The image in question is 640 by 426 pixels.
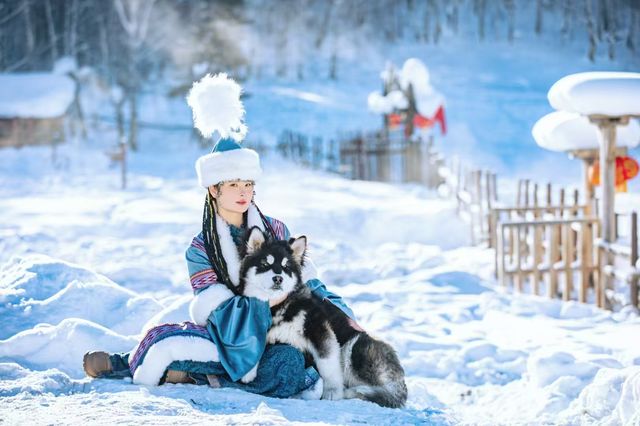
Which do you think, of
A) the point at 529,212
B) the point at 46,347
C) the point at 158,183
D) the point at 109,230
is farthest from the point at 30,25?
the point at 46,347

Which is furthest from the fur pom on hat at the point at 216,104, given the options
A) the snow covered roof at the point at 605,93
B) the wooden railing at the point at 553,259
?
the wooden railing at the point at 553,259

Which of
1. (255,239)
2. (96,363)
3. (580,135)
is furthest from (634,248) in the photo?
(96,363)

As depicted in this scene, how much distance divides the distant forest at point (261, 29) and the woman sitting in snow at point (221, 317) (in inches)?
952

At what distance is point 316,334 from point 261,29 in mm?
39430

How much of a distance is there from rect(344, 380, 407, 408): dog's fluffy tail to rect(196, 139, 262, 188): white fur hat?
47.6 inches

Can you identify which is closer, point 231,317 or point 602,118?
point 231,317

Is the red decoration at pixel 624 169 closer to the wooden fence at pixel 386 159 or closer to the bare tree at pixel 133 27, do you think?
the wooden fence at pixel 386 159

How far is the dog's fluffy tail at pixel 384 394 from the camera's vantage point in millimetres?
3137

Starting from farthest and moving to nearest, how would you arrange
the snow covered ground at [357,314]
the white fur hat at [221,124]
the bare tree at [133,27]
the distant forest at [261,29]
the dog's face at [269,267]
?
the distant forest at [261,29] < the bare tree at [133,27] < the white fur hat at [221,124] < the dog's face at [269,267] < the snow covered ground at [357,314]

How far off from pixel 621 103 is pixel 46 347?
574cm

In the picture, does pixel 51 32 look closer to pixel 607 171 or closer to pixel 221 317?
pixel 607 171

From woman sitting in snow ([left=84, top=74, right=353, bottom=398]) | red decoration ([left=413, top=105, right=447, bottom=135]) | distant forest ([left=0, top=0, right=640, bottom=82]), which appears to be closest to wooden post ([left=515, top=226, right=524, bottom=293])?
woman sitting in snow ([left=84, top=74, right=353, bottom=398])

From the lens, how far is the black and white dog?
312cm

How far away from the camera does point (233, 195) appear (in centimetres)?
337
